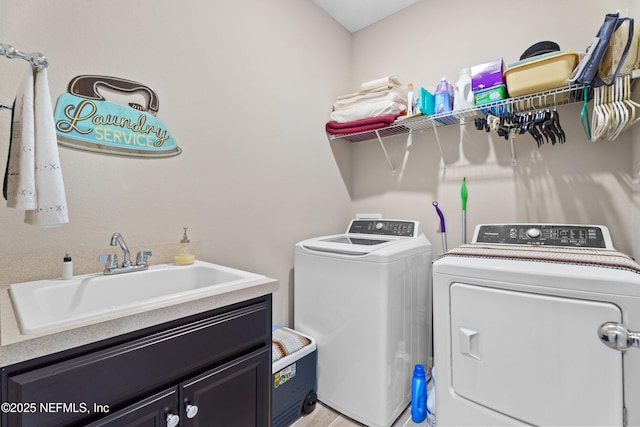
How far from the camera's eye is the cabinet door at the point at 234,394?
93cm

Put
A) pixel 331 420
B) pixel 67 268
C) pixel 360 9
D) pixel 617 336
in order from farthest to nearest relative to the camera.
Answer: pixel 360 9 < pixel 331 420 < pixel 67 268 < pixel 617 336

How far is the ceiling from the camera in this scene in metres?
2.30

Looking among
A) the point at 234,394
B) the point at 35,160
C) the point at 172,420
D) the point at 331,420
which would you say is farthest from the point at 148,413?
the point at 331,420

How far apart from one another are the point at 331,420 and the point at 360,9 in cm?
298

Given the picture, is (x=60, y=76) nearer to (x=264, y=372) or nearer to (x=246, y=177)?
(x=246, y=177)

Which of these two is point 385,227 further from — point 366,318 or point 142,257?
point 142,257

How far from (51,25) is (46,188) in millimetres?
722

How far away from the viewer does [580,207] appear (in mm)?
1697

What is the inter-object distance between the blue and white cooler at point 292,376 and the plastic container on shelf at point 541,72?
1.86 m

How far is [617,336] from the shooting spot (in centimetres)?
97

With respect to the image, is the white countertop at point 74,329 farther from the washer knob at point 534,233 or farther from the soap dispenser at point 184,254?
the washer knob at point 534,233

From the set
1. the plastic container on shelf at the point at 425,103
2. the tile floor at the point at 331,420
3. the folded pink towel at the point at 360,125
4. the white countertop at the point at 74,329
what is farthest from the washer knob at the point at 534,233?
the white countertop at the point at 74,329

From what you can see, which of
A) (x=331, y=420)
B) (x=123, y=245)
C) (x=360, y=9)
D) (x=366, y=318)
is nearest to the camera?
(x=123, y=245)

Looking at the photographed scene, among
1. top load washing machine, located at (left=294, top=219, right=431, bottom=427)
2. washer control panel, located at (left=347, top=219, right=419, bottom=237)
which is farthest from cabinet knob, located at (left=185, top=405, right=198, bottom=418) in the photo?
washer control panel, located at (left=347, top=219, right=419, bottom=237)
